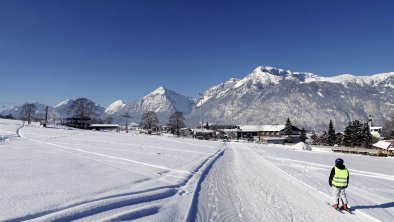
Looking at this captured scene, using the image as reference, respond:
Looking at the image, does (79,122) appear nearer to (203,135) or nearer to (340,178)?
(203,135)

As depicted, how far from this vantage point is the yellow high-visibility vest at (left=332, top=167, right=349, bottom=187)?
1270 centimetres

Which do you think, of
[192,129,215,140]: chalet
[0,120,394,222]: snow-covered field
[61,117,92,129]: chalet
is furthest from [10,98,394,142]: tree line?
[0,120,394,222]: snow-covered field

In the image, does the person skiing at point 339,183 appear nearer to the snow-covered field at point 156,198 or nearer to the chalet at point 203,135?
the snow-covered field at point 156,198

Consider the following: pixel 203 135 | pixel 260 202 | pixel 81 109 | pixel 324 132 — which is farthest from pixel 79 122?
pixel 260 202

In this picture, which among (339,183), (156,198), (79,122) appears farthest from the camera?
(79,122)

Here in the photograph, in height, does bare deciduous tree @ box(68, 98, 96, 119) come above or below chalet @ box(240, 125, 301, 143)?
above

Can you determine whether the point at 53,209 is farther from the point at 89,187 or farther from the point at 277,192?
A: the point at 277,192

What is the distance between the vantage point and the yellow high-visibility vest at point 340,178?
41.7 feet

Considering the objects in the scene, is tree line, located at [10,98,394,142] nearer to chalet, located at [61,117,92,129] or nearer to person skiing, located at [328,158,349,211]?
chalet, located at [61,117,92,129]

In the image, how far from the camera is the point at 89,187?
38.7ft

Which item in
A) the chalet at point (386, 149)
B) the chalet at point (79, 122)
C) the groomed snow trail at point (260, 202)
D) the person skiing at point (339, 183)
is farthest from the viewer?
the chalet at point (79, 122)

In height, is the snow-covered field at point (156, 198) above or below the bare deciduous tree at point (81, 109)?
below

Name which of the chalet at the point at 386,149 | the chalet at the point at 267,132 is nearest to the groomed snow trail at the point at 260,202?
the chalet at the point at 386,149

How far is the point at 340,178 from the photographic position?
12805 mm
